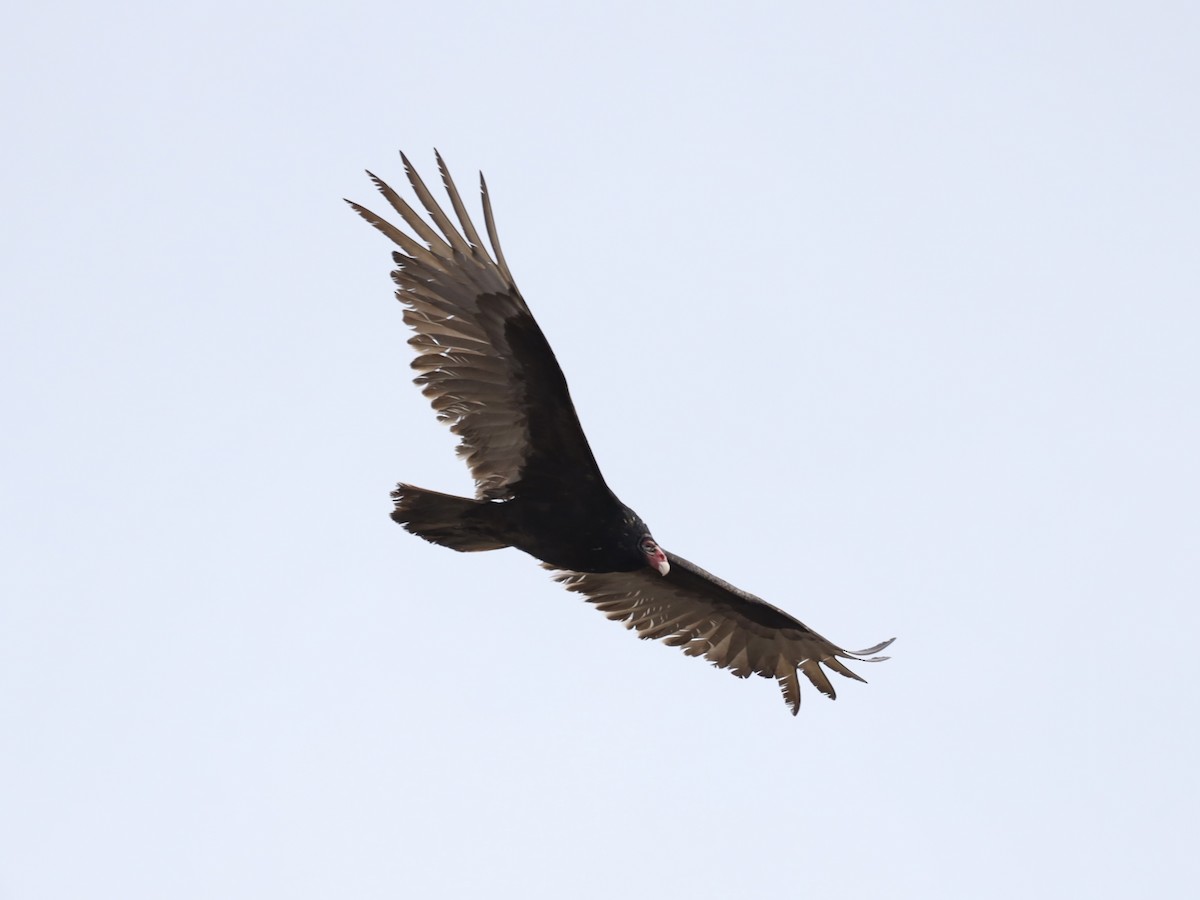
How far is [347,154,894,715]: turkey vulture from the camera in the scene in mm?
9727

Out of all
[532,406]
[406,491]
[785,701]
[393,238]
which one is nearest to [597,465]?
[532,406]

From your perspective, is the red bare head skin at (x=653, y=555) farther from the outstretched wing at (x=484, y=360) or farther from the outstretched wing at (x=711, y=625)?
the outstretched wing at (x=711, y=625)

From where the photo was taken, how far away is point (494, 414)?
400 inches

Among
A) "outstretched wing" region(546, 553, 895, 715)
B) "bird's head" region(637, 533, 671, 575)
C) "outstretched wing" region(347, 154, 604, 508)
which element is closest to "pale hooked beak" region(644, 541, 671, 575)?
"bird's head" region(637, 533, 671, 575)

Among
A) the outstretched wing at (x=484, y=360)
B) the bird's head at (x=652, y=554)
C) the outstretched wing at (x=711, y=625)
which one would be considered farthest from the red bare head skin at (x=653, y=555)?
the outstretched wing at (x=711, y=625)

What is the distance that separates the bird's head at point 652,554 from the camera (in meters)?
10.5

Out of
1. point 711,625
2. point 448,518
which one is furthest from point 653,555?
point 711,625

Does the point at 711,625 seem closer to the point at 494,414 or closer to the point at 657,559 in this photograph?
the point at 657,559

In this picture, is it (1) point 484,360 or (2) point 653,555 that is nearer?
A: (1) point 484,360

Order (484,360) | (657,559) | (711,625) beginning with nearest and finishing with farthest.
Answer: (484,360) < (657,559) < (711,625)

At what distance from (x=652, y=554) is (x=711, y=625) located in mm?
1995

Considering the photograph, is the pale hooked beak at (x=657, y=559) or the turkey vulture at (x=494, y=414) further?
the pale hooked beak at (x=657, y=559)

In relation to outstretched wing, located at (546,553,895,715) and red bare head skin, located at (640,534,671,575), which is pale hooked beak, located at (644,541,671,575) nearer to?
red bare head skin, located at (640,534,671,575)

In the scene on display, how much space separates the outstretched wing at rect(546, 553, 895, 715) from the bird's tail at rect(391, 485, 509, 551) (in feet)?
5.52
